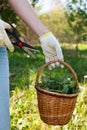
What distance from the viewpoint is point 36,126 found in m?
3.34

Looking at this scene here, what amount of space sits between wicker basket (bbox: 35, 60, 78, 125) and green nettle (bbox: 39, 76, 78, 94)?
73 millimetres

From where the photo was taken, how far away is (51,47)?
194 cm

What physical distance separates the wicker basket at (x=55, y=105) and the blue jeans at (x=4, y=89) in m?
0.29

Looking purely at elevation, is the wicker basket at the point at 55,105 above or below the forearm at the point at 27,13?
below

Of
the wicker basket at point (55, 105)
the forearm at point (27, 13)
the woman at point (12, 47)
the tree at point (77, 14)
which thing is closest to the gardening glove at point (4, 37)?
the woman at point (12, 47)

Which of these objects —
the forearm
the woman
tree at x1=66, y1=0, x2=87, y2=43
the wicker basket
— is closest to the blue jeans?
the woman

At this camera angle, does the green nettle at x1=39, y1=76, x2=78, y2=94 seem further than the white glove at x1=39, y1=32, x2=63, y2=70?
Yes

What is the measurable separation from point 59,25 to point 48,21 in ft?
3.87

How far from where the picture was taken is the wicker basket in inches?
81.4

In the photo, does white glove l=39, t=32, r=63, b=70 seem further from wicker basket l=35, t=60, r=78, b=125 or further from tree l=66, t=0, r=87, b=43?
tree l=66, t=0, r=87, b=43

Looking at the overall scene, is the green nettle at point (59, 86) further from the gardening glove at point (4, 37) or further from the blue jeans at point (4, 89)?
the gardening glove at point (4, 37)

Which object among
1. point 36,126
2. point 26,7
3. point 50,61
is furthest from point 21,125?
point 26,7

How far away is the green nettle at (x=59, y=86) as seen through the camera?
7.11ft

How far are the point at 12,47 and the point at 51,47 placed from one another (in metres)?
0.25
